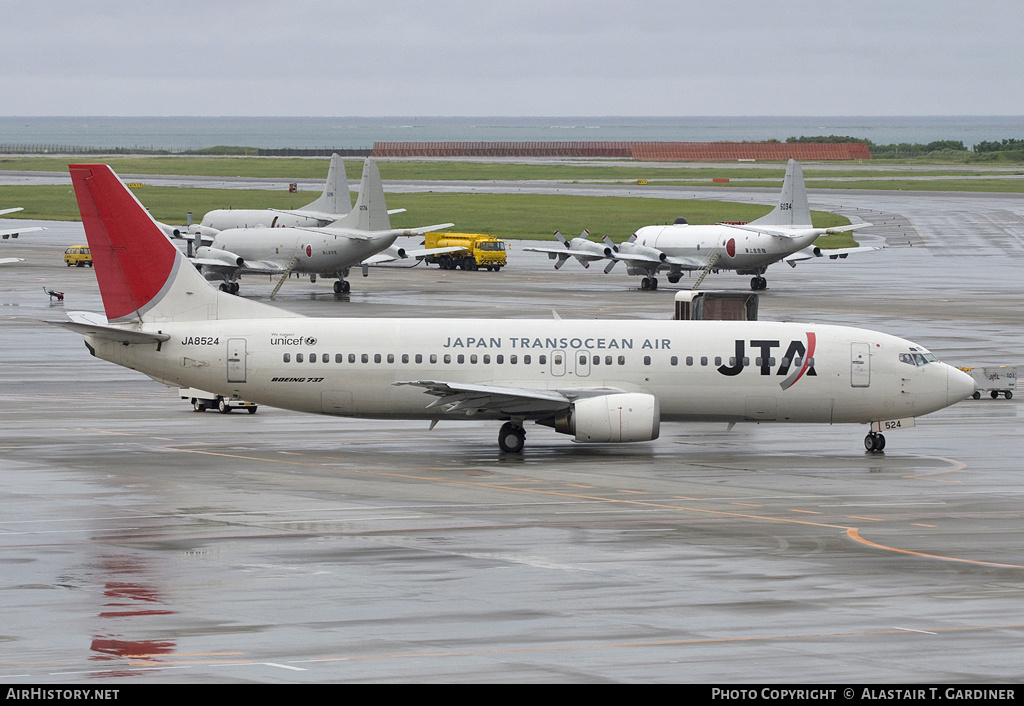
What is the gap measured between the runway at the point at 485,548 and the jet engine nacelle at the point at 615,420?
31.9 inches

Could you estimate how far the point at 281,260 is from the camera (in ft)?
303

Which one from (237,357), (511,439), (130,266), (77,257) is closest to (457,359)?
(511,439)

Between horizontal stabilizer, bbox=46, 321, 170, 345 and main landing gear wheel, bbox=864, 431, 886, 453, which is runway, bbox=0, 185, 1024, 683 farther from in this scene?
horizontal stabilizer, bbox=46, 321, 170, 345

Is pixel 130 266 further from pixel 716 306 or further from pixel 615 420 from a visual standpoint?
pixel 716 306

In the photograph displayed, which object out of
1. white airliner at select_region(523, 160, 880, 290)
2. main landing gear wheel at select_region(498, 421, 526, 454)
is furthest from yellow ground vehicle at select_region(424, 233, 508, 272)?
main landing gear wheel at select_region(498, 421, 526, 454)

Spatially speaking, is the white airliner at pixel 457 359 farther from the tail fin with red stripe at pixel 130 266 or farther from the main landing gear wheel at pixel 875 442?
the main landing gear wheel at pixel 875 442

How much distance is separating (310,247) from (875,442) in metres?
52.5

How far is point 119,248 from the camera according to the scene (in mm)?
44562

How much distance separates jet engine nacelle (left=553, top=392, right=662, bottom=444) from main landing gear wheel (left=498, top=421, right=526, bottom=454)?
1.84m

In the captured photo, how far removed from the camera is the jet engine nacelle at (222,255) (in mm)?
91312

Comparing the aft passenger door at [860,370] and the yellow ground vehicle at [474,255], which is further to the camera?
the yellow ground vehicle at [474,255]

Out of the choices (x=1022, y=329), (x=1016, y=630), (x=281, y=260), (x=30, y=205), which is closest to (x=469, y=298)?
(x=281, y=260)

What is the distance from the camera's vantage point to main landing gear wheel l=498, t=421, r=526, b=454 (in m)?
43.9

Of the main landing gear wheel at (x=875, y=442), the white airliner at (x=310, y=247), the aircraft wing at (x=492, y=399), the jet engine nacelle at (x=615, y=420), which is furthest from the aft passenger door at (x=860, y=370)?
the white airliner at (x=310, y=247)
